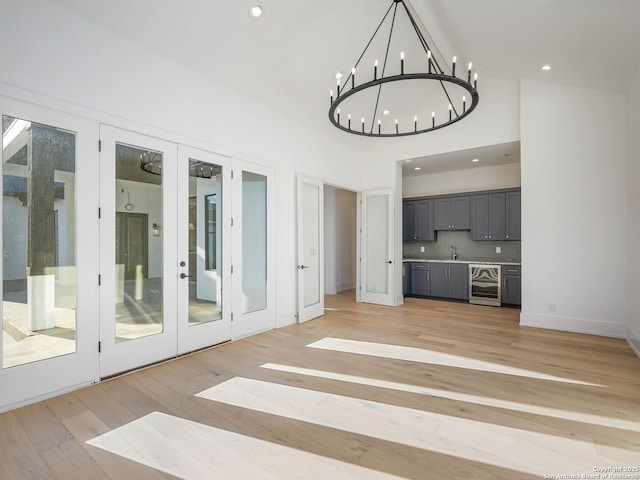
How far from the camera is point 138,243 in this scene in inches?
137

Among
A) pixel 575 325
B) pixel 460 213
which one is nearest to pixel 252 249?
pixel 575 325

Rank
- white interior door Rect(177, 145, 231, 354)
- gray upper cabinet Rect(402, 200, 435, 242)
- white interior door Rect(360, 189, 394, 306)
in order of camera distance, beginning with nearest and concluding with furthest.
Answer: white interior door Rect(177, 145, 231, 354)
white interior door Rect(360, 189, 394, 306)
gray upper cabinet Rect(402, 200, 435, 242)

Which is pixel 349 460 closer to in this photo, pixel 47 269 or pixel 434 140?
pixel 47 269

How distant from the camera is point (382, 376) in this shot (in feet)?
10.7

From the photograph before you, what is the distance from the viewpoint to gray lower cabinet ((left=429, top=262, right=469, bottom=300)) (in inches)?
285

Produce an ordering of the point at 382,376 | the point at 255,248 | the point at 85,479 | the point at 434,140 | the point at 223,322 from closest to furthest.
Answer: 1. the point at 85,479
2. the point at 382,376
3. the point at 223,322
4. the point at 255,248
5. the point at 434,140

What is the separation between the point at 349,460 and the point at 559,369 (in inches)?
109

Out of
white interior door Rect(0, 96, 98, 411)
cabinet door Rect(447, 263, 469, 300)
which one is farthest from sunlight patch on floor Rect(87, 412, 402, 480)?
cabinet door Rect(447, 263, 469, 300)

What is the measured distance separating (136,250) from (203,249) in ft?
2.69

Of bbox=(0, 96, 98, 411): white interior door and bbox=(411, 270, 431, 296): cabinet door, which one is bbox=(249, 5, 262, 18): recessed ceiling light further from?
bbox=(411, 270, 431, 296): cabinet door

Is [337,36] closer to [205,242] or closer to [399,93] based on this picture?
[399,93]

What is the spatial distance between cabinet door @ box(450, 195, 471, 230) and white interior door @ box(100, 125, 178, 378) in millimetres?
6162

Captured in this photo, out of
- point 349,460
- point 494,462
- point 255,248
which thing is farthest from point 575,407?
point 255,248

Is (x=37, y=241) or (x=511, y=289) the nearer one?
(x=37, y=241)
